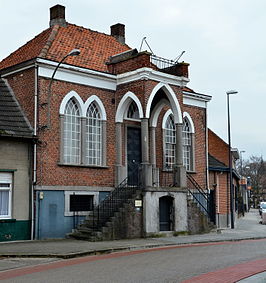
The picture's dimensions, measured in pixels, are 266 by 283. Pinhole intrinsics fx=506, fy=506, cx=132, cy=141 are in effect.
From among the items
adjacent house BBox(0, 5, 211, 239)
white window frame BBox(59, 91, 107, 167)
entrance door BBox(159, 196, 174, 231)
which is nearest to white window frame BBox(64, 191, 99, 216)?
adjacent house BBox(0, 5, 211, 239)

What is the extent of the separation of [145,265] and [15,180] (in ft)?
26.5

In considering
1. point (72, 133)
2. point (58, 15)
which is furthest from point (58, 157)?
point (58, 15)

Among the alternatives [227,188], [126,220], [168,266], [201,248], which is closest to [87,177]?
[126,220]

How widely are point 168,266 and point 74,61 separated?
12.2 metres

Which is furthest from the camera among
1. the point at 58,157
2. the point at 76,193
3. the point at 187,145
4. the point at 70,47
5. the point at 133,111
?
the point at 187,145

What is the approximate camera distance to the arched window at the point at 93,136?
2222cm

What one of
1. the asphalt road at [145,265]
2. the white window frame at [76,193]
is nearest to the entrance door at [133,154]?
the white window frame at [76,193]

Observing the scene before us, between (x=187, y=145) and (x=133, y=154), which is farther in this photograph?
(x=187, y=145)

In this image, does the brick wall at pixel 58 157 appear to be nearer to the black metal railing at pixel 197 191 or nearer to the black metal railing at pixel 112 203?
the black metal railing at pixel 112 203

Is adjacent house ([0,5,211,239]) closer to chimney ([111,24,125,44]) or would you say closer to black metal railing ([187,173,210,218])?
black metal railing ([187,173,210,218])

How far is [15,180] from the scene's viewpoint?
1956 centimetres

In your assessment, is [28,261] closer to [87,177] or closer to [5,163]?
[5,163]

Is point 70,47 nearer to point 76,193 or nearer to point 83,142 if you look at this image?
point 83,142

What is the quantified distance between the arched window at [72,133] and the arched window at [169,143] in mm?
5587
